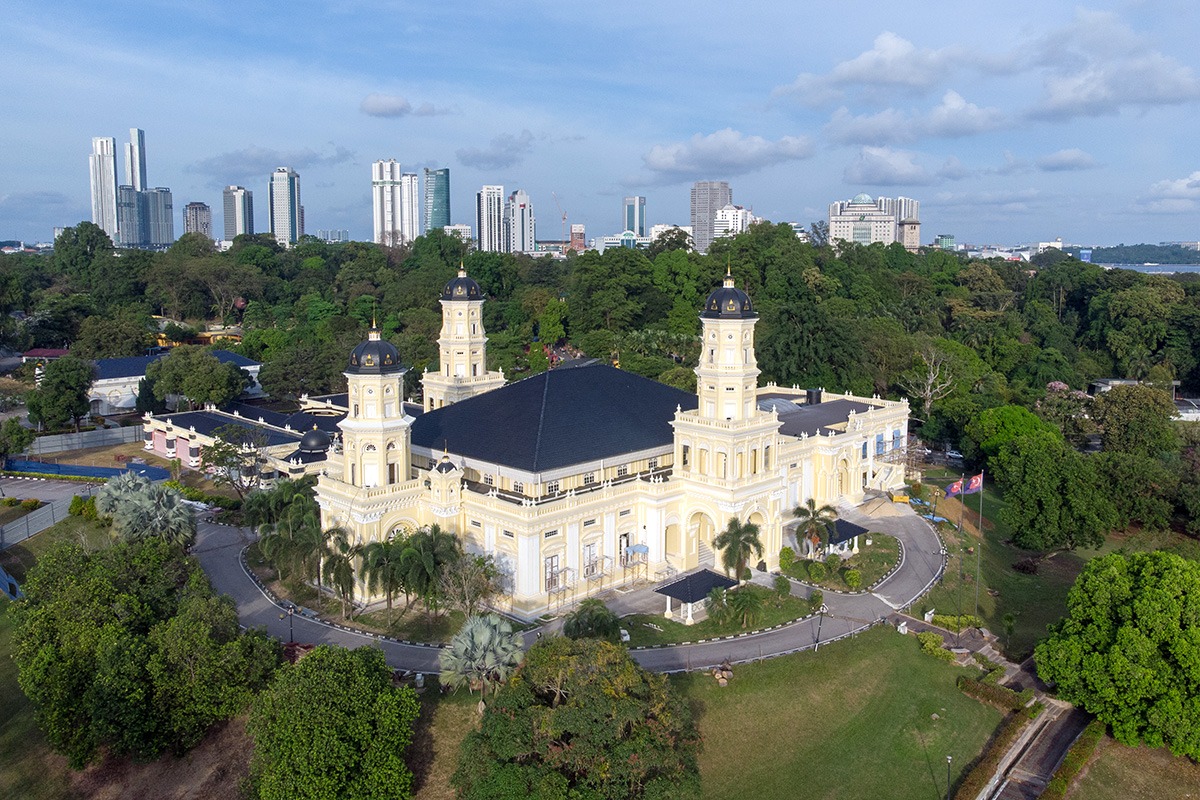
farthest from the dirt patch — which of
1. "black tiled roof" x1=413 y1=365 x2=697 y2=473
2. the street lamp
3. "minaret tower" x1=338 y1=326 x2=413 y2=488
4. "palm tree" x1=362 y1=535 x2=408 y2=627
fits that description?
"black tiled roof" x1=413 y1=365 x2=697 y2=473

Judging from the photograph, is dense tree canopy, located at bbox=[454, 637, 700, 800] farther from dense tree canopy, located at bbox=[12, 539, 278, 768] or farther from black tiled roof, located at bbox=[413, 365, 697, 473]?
black tiled roof, located at bbox=[413, 365, 697, 473]

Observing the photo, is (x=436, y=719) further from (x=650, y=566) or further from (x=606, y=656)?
(x=650, y=566)

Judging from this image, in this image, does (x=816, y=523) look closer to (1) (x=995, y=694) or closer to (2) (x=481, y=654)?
(1) (x=995, y=694)

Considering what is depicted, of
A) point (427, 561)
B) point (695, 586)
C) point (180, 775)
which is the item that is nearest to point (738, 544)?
point (695, 586)

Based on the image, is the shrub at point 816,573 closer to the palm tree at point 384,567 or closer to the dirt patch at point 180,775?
the palm tree at point 384,567

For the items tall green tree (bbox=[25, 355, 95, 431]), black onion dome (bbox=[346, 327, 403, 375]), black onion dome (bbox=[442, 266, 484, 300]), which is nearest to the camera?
black onion dome (bbox=[346, 327, 403, 375])

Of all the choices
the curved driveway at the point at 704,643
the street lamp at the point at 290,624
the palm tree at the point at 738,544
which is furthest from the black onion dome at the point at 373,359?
the palm tree at the point at 738,544
